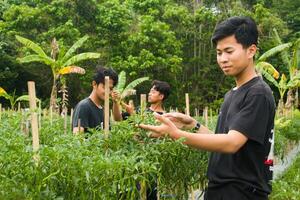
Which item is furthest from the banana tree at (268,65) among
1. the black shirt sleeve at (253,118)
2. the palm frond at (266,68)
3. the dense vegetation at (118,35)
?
the black shirt sleeve at (253,118)

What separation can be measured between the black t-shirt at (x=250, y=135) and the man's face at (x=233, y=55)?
10cm

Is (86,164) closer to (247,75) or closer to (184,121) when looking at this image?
(184,121)

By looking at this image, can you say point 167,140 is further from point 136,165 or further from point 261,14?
point 261,14

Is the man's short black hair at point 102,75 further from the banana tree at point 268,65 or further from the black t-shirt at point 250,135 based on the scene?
the banana tree at point 268,65

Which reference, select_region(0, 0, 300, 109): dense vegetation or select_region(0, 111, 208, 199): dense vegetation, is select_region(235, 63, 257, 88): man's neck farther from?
select_region(0, 0, 300, 109): dense vegetation

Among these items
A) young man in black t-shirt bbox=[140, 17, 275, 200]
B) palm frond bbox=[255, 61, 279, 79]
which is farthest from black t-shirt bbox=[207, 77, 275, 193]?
palm frond bbox=[255, 61, 279, 79]

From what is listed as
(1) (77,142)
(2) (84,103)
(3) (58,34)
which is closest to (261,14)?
(3) (58,34)

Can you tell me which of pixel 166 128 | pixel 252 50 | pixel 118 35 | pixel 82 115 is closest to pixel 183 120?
pixel 166 128

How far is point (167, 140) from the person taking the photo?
301 centimetres

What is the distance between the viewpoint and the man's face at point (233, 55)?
2516 mm

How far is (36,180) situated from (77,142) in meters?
0.56

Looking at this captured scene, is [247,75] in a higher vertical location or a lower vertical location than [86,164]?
higher

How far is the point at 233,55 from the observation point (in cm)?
252

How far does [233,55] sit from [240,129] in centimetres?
39
